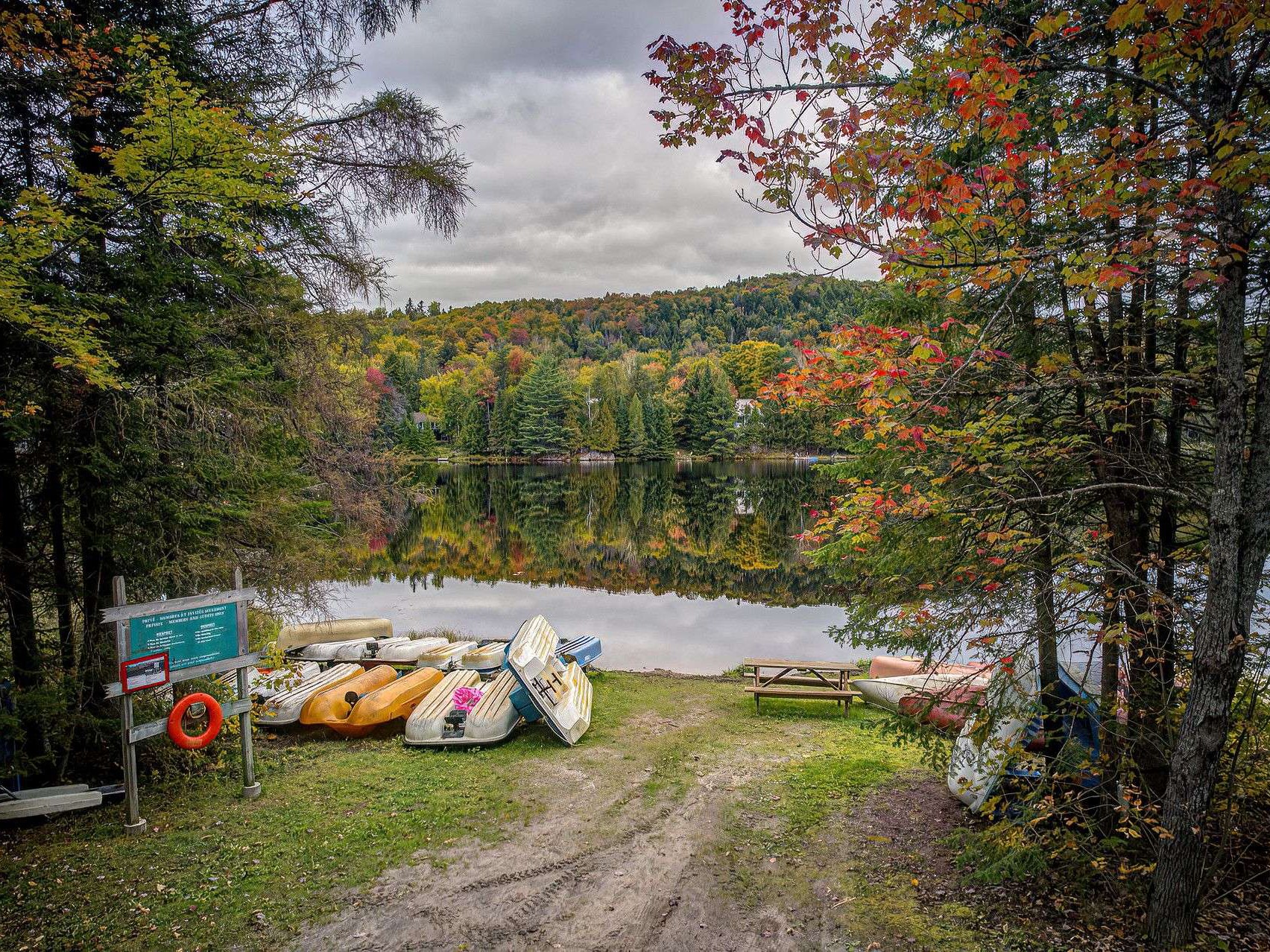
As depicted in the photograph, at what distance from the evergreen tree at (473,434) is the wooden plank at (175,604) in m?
73.0

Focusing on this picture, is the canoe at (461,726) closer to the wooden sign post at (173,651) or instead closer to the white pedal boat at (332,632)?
the wooden sign post at (173,651)

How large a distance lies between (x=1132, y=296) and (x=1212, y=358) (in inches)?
28.6

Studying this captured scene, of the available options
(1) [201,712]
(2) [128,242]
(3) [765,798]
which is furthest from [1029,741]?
(2) [128,242]

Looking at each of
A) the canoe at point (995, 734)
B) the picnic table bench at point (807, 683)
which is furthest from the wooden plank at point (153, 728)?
the picnic table bench at point (807, 683)

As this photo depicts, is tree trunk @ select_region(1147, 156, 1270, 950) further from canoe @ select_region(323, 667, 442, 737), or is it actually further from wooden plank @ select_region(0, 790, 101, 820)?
canoe @ select_region(323, 667, 442, 737)

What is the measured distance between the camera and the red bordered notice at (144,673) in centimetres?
561

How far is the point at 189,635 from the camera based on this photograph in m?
6.17

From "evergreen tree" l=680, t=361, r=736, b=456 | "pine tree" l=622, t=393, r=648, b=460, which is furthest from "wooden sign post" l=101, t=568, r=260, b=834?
"evergreen tree" l=680, t=361, r=736, b=456

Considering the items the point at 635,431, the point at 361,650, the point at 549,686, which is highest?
the point at 635,431

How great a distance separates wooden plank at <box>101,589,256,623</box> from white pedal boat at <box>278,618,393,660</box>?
7.51 metres

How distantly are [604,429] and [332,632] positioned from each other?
2450 inches

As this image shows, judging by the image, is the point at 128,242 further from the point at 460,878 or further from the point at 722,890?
the point at 722,890

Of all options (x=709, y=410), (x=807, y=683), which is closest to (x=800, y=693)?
(x=807, y=683)

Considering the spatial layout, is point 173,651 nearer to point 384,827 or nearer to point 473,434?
point 384,827
